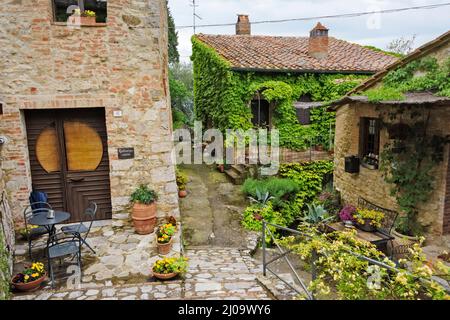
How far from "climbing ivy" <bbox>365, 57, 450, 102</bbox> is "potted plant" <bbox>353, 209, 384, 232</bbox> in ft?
9.35

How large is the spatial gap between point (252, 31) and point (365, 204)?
1159 cm

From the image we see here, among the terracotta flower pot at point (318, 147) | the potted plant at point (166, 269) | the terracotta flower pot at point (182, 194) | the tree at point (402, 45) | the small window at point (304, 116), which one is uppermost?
the tree at point (402, 45)

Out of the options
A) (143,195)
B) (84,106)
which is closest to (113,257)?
(143,195)

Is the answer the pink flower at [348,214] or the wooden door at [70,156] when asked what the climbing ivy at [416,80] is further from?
the wooden door at [70,156]

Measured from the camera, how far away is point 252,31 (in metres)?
17.4

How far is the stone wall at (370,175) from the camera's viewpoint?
7.31 m

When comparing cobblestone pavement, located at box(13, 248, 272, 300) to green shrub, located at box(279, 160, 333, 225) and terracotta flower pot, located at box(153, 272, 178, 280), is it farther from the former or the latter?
green shrub, located at box(279, 160, 333, 225)

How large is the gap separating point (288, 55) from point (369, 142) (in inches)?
258

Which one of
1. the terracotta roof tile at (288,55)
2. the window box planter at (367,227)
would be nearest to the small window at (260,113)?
the terracotta roof tile at (288,55)

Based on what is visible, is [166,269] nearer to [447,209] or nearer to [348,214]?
[348,214]

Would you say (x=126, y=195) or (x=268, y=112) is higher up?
(x=268, y=112)

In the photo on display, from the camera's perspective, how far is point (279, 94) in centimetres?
1284
